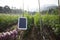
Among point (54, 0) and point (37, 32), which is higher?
point (54, 0)

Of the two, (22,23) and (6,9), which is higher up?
(6,9)

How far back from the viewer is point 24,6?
243 centimetres

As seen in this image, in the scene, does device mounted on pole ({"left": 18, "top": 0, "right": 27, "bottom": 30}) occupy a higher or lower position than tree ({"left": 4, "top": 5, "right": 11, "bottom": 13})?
lower

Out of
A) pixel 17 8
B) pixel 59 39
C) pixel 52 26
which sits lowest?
pixel 59 39

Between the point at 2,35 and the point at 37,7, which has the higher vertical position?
the point at 37,7

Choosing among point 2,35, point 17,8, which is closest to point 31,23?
point 17,8

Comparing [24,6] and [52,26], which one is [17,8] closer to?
[24,6]

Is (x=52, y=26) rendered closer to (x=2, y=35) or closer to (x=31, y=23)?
(x=31, y=23)

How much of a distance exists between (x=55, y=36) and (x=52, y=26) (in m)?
0.16

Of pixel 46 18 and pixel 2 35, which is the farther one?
pixel 46 18

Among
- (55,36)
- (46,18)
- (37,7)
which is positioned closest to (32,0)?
(37,7)

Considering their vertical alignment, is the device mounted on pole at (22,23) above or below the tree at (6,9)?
below

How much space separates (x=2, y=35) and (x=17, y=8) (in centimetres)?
44

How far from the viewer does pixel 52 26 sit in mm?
2451
